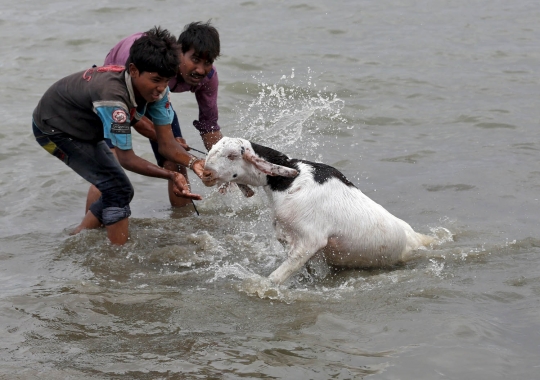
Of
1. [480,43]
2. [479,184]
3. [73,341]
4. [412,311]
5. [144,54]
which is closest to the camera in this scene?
[73,341]

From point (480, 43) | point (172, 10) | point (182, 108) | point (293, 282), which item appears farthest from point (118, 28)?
point (293, 282)

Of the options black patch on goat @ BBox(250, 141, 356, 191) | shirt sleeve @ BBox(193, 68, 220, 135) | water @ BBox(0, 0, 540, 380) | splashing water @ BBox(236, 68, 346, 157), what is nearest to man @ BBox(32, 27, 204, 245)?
black patch on goat @ BBox(250, 141, 356, 191)

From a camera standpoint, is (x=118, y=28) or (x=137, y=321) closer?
(x=137, y=321)

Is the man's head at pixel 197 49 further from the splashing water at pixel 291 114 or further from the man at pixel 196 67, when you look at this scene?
the splashing water at pixel 291 114

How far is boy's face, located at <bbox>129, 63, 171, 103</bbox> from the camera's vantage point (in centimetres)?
634

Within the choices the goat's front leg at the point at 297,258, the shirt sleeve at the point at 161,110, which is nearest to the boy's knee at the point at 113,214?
the shirt sleeve at the point at 161,110

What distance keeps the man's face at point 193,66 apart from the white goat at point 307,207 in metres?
1.26

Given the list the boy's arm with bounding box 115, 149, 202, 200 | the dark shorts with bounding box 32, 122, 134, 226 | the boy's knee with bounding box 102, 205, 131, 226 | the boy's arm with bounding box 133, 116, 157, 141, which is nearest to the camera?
the boy's arm with bounding box 115, 149, 202, 200

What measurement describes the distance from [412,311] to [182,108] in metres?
7.29

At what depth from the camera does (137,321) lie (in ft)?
18.8

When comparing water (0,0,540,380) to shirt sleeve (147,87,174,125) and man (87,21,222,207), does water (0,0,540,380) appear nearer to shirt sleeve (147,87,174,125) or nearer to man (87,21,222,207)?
man (87,21,222,207)

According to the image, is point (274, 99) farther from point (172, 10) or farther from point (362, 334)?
point (362, 334)

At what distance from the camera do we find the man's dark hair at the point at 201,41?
7094 mm

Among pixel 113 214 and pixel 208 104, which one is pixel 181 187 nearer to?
pixel 113 214
